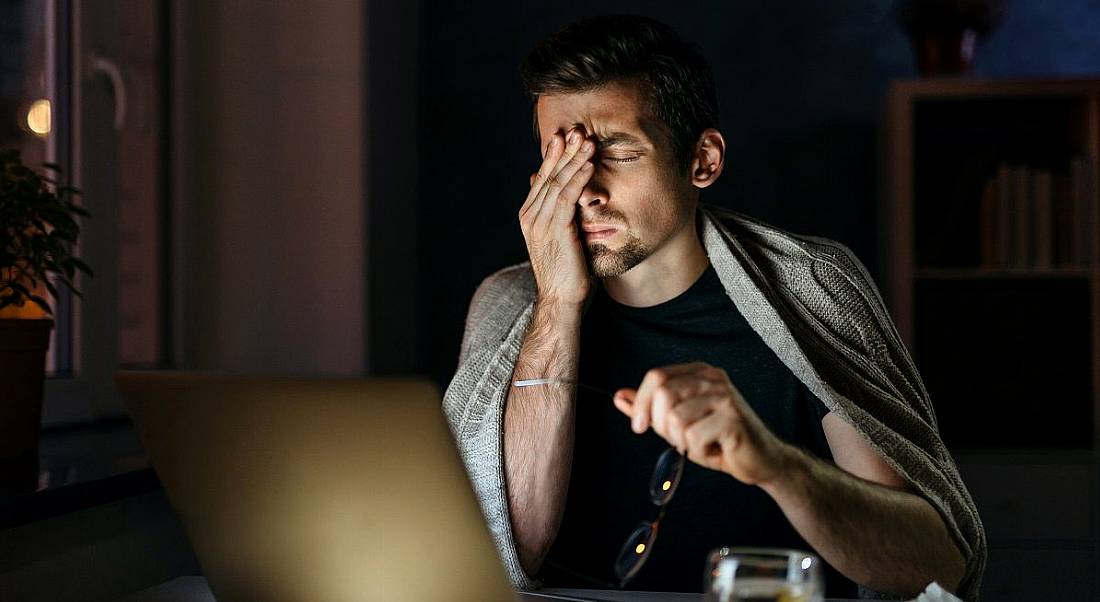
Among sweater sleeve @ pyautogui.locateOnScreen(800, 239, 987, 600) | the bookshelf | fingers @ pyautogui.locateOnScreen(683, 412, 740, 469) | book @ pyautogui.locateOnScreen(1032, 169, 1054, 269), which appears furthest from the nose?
book @ pyautogui.locateOnScreen(1032, 169, 1054, 269)

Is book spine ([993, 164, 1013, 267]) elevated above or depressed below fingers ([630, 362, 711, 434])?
above

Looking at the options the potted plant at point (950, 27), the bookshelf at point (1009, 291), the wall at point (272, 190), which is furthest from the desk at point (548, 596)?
the potted plant at point (950, 27)

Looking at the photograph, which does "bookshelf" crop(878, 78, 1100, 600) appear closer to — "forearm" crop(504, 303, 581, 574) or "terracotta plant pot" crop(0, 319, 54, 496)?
"forearm" crop(504, 303, 581, 574)

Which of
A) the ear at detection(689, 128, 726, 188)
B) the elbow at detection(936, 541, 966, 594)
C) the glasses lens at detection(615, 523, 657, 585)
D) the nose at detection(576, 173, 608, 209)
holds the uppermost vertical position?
the ear at detection(689, 128, 726, 188)

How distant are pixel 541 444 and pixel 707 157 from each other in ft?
1.68

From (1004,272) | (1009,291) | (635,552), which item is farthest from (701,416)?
(1009,291)

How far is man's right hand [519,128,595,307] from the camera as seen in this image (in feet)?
5.04

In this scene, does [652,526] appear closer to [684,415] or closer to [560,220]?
[684,415]

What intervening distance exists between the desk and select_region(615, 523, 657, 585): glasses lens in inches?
4.4

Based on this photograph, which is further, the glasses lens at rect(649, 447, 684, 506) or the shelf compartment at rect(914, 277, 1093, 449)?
the shelf compartment at rect(914, 277, 1093, 449)

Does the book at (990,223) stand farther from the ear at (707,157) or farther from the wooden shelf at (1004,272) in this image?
the ear at (707,157)

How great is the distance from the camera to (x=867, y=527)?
121 centimetres

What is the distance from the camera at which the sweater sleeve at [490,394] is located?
143cm

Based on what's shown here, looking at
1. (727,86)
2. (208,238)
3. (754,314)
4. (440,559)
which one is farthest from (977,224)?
(440,559)
